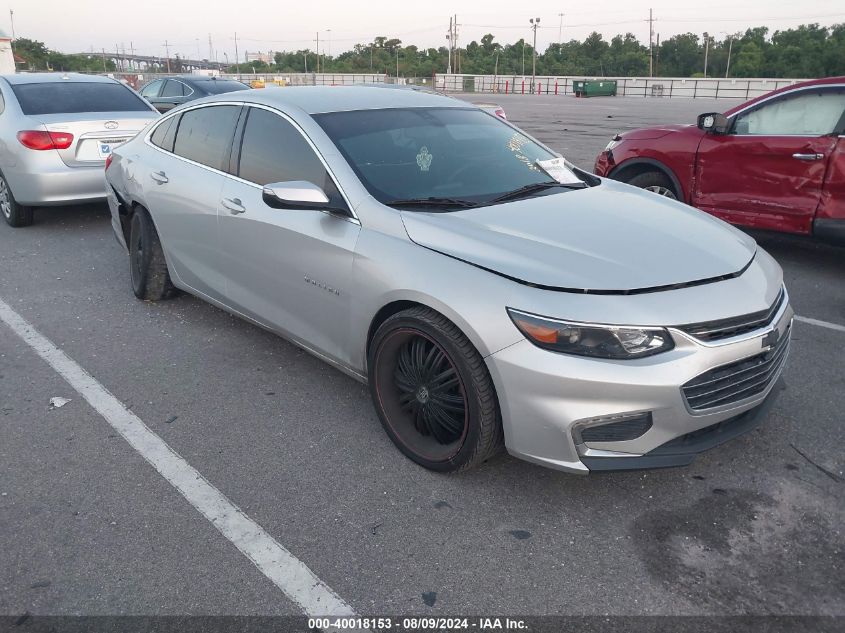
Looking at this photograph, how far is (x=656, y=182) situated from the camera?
7531mm

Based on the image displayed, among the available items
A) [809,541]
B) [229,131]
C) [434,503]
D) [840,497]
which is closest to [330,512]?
[434,503]

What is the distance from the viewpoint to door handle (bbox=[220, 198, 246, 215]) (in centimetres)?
423

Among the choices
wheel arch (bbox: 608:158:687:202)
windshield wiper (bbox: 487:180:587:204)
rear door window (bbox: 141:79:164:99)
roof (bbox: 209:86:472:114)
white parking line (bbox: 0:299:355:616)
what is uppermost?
rear door window (bbox: 141:79:164:99)

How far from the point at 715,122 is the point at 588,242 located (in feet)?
14.2

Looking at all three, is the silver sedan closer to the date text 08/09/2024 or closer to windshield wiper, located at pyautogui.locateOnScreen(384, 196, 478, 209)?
windshield wiper, located at pyautogui.locateOnScreen(384, 196, 478, 209)

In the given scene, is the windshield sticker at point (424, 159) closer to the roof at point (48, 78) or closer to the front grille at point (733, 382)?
the front grille at point (733, 382)

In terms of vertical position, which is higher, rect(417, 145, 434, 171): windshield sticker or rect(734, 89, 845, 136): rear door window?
rect(734, 89, 845, 136): rear door window

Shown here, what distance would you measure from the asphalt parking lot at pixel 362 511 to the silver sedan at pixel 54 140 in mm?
3563

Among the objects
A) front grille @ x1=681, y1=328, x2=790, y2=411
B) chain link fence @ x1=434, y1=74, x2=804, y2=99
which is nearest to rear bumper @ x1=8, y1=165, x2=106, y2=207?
front grille @ x1=681, y1=328, x2=790, y2=411

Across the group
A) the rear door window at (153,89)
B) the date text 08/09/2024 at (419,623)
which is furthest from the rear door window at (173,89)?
the date text 08/09/2024 at (419,623)

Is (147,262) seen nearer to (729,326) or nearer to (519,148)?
(519,148)

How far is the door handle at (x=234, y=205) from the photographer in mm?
4227

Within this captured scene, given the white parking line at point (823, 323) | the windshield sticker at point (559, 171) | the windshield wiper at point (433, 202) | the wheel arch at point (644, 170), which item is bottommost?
the white parking line at point (823, 323)

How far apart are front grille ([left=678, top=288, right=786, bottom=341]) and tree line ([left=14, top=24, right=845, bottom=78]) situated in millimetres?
80488
